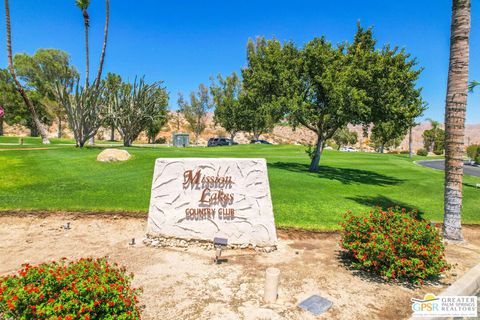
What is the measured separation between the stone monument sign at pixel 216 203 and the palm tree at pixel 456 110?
5.98 meters

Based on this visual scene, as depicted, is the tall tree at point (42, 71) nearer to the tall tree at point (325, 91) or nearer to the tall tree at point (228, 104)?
the tall tree at point (228, 104)

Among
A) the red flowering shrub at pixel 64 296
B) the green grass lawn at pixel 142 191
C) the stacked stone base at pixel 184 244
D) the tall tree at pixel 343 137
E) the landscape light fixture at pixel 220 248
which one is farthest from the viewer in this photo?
the tall tree at pixel 343 137

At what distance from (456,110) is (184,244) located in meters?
9.47

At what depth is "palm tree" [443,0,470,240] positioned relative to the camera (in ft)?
30.2

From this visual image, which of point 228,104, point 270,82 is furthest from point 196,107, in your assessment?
point 270,82

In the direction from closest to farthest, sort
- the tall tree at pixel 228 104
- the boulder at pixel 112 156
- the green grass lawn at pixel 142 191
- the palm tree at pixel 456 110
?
the palm tree at pixel 456 110 < the green grass lawn at pixel 142 191 < the boulder at pixel 112 156 < the tall tree at pixel 228 104

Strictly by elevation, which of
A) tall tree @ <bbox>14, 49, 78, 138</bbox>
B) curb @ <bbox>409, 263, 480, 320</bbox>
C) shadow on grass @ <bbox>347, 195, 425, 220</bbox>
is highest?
tall tree @ <bbox>14, 49, 78, 138</bbox>

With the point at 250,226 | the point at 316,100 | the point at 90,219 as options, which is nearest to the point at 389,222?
the point at 250,226

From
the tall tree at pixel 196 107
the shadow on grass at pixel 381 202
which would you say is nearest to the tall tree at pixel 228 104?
the tall tree at pixel 196 107

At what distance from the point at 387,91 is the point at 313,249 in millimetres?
14511

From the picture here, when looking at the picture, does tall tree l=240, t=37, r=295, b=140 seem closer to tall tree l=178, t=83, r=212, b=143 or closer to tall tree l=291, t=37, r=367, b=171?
tall tree l=291, t=37, r=367, b=171

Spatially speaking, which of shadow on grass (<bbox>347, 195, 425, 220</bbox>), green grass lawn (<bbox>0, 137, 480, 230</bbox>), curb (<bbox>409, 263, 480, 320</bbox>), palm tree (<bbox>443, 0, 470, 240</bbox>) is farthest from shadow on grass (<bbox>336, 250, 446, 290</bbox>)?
shadow on grass (<bbox>347, 195, 425, 220</bbox>)

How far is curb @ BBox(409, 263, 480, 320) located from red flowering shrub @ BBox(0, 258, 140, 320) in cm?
594

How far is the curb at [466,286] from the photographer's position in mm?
5812
